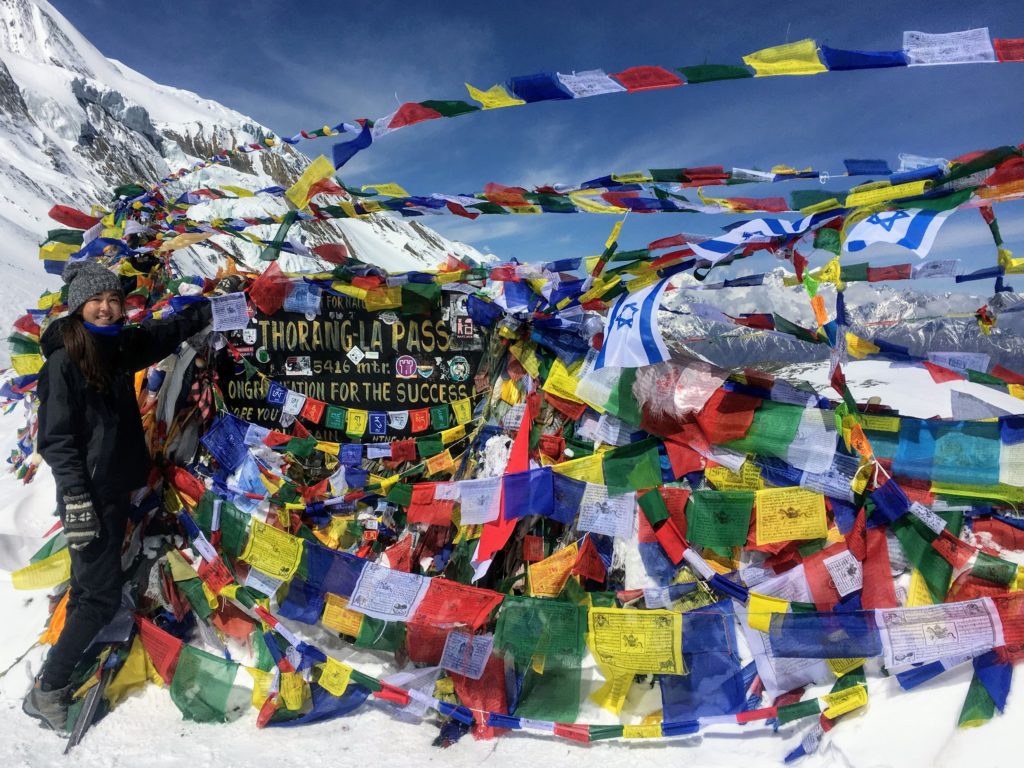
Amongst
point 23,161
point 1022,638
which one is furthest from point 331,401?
point 23,161

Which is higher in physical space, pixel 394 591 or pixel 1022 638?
pixel 1022 638

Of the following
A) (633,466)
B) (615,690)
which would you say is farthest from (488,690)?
(633,466)

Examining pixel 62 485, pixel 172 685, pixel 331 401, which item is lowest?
pixel 172 685

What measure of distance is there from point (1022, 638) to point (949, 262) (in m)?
2.16

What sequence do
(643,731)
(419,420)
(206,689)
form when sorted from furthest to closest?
(419,420)
(206,689)
(643,731)

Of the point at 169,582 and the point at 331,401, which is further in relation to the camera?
the point at 331,401

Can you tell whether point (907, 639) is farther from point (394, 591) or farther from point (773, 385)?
point (394, 591)

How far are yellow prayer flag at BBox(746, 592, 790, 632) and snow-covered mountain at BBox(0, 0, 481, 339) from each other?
580 inches

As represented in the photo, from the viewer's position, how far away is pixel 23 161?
91812 mm

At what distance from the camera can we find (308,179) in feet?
12.3

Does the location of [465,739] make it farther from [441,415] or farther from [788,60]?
[788,60]

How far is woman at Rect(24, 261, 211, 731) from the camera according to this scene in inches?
131

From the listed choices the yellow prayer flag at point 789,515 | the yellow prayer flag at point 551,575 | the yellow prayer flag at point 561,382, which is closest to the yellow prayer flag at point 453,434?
the yellow prayer flag at point 561,382

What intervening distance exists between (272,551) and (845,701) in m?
3.18
